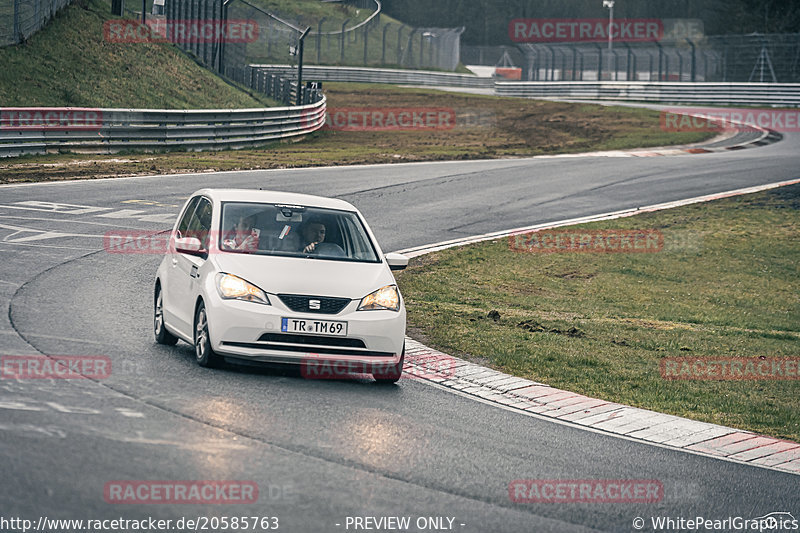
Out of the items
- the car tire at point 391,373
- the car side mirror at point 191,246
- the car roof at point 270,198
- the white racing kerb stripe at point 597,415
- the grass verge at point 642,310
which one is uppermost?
the car roof at point 270,198

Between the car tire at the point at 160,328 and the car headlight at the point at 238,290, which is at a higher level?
the car headlight at the point at 238,290

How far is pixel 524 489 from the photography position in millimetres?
6863

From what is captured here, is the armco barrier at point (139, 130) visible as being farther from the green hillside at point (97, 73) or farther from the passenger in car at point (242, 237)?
the passenger in car at point (242, 237)

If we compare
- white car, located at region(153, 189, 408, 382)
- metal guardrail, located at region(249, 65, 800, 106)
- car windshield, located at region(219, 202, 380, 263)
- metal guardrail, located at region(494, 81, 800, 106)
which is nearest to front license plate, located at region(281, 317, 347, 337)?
white car, located at region(153, 189, 408, 382)

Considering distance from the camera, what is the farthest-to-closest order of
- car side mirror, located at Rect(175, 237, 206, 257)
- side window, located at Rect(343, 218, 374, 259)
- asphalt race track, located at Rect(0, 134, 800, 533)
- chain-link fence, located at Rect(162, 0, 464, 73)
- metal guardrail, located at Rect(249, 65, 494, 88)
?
metal guardrail, located at Rect(249, 65, 494, 88) → chain-link fence, located at Rect(162, 0, 464, 73) → side window, located at Rect(343, 218, 374, 259) → car side mirror, located at Rect(175, 237, 206, 257) → asphalt race track, located at Rect(0, 134, 800, 533)

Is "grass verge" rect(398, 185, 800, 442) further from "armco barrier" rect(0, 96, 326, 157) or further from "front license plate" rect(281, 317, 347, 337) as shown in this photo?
"armco barrier" rect(0, 96, 326, 157)

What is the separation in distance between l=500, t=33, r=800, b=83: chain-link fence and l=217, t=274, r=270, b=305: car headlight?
48.8 meters

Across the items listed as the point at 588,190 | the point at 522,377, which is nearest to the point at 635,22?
the point at 588,190

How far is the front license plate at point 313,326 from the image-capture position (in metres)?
9.31

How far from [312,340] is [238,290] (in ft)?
2.52

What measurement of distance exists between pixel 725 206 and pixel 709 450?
17031 millimetres

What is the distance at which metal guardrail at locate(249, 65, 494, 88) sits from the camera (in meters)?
71.9

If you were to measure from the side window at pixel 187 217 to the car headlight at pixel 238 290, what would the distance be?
1.82 m

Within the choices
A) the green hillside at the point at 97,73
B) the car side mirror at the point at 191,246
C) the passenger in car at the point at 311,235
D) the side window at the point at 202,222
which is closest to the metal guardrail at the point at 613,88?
the green hillside at the point at 97,73
